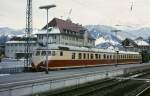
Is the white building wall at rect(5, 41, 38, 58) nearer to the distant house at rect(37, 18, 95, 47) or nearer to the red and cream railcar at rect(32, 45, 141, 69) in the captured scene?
the distant house at rect(37, 18, 95, 47)

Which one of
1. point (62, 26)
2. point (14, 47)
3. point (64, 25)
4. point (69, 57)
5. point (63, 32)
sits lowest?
point (69, 57)

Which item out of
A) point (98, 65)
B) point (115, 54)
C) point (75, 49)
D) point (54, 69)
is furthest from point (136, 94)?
point (115, 54)

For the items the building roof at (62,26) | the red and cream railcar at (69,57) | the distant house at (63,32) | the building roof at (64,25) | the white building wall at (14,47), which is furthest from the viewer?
the white building wall at (14,47)

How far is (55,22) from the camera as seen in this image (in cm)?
12606

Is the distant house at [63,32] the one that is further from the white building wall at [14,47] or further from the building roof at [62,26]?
the white building wall at [14,47]

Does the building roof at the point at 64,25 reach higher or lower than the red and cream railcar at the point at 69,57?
higher

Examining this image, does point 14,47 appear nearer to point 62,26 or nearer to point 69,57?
point 62,26

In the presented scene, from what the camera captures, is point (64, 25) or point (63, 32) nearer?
point (63, 32)

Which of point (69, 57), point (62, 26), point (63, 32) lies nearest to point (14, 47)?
point (62, 26)

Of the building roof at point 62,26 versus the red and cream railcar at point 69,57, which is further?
the building roof at point 62,26

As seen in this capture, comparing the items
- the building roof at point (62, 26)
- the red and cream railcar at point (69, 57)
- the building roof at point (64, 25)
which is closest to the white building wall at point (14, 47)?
the building roof at point (64, 25)

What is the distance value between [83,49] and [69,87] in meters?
22.9

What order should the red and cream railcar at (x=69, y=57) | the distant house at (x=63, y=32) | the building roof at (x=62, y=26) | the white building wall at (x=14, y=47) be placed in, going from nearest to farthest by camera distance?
the red and cream railcar at (x=69, y=57) → the distant house at (x=63, y=32) → the building roof at (x=62, y=26) → the white building wall at (x=14, y=47)

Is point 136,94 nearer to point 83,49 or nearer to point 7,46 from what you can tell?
point 83,49
